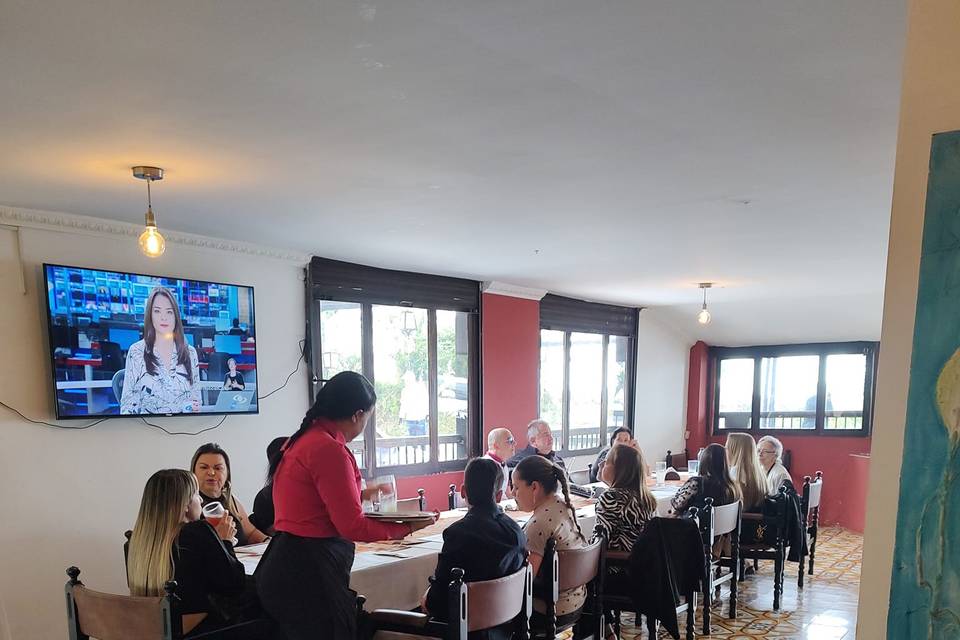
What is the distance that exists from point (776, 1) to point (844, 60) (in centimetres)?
40

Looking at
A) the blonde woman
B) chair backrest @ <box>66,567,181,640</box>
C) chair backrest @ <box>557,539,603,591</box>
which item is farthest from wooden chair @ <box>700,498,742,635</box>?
chair backrest @ <box>66,567,181,640</box>

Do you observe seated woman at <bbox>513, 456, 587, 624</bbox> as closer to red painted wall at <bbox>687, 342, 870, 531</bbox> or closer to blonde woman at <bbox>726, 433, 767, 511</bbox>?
blonde woman at <bbox>726, 433, 767, 511</bbox>

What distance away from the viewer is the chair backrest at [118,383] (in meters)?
3.59

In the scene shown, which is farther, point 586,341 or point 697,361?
point 697,361

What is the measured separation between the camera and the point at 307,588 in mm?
2082

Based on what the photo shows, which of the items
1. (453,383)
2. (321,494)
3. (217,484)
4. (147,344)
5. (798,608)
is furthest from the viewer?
(453,383)

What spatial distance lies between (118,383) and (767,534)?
4.39 meters

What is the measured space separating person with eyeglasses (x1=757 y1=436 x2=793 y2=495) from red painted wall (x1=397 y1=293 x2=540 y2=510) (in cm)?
230

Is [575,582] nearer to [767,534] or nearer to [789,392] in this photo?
[767,534]

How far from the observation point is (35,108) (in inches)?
78.7

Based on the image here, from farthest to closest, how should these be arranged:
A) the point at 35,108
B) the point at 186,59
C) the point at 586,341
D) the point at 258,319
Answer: the point at 586,341
the point at 258,319
the point at 35,108
the point at 186,59

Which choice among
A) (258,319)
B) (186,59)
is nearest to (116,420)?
(258,319)

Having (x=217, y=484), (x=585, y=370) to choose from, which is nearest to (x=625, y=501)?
(x=217, y=484)

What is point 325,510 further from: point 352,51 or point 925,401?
point 925,401
